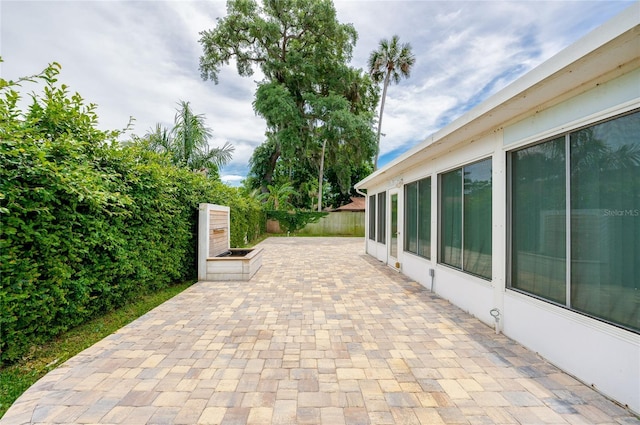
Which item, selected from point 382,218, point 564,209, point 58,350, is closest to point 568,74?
point 564,209

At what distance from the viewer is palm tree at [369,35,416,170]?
22.1 metres

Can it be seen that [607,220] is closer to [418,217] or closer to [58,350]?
[418,217]

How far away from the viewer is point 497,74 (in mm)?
8492

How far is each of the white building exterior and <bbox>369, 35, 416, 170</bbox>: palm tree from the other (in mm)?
18840

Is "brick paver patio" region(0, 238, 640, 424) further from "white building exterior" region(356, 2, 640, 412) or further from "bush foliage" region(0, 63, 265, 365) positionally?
"bush foliage" region(0, 63, 265, 365)

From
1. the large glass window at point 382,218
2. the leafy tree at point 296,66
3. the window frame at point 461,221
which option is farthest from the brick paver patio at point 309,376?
the leafy tree at point 296,66

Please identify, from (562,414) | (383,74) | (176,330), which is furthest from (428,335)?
(383,74)

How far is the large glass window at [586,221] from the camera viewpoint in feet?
7.72

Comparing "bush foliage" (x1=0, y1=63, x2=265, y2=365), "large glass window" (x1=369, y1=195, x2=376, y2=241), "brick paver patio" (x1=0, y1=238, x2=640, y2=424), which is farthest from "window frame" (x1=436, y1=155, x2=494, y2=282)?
"large glass window" (x1=369, y1=195, x2=376, y2=241)

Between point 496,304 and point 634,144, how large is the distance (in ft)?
7.87

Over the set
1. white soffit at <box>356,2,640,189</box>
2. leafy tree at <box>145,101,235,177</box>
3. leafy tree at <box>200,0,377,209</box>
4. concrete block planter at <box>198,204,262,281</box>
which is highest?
leafy tree at <box>200,0,377,209</box>

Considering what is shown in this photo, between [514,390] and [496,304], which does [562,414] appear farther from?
[496,304]

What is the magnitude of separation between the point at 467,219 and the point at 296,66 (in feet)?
65.7

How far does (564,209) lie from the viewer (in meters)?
2.93
